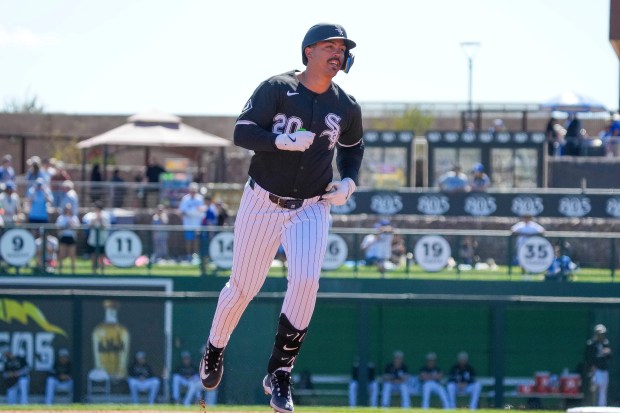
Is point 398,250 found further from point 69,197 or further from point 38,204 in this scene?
point 38,204

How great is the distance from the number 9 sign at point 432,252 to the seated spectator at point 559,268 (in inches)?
56.3

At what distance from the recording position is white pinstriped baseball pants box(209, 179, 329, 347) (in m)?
6.68

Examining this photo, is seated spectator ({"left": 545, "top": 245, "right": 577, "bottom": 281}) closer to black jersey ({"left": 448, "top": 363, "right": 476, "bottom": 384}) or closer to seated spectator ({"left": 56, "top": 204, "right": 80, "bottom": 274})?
black jersey ({"left": 448, "top": 363, "right": 476, "bottom": 384})

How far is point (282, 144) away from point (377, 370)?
22.8 feet

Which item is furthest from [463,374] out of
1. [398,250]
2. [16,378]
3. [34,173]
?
[34,173]

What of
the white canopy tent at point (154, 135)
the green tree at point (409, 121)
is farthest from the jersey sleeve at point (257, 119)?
the green tree at point (409, 121)

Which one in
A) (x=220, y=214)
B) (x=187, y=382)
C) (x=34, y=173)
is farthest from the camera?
(x=34, y=173)

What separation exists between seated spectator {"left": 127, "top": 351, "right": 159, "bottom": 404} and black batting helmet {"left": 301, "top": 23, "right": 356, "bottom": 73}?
6.43 meters

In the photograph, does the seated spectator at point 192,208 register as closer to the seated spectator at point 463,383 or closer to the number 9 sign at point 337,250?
the number 9 sign at point 337,250

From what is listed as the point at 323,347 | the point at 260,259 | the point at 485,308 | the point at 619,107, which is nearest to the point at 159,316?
the point at 323,347

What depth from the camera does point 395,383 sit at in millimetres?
12781

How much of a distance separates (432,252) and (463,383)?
5045mm

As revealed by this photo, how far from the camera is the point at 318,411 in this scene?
8.42 m

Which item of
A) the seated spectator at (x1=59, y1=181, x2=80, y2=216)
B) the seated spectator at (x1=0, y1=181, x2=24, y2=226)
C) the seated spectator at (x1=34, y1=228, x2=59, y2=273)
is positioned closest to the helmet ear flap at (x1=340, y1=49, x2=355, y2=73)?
the seated spectator at (x1=34, y1=228, x2=59, y2=273)
